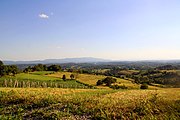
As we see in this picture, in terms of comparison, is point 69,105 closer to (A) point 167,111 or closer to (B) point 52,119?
(B) point 52,119


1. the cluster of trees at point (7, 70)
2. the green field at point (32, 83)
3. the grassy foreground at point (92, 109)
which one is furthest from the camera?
the cluster of trees at point (7, 70)

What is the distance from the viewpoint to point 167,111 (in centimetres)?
1042

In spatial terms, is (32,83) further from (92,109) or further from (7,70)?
(92,109)

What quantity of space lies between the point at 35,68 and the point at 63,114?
11279 cm

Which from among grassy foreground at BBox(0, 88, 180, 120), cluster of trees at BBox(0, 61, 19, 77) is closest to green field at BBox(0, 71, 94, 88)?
cluster of trees at BBox(0, 61, 19, 77)

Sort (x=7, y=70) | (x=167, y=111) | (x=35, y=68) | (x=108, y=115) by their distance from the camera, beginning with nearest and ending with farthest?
(x=167, y=111) → (x=108, y=115) → (x=7, y=70) → (x=35, y=68)

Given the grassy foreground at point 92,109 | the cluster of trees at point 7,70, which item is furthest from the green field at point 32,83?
the grassy foreground at point 92,109

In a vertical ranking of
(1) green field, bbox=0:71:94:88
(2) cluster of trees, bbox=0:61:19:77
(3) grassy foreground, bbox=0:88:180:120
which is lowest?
(1) green field, bbox=0:71:94:88

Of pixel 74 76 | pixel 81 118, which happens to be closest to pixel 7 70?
pixel 74 76

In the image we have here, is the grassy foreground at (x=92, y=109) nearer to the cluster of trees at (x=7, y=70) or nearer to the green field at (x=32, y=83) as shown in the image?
the green field at (x=32, y=83)

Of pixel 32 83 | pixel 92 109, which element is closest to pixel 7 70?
pixel 32 83

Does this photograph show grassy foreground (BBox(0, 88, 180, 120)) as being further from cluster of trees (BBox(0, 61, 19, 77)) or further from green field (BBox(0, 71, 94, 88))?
cluster of trees (BBox(0, 61, 19, 77))

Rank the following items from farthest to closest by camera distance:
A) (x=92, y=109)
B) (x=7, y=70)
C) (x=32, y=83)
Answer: (x=7, y=70)
(x=32, y=83)
(x=92, y=109)

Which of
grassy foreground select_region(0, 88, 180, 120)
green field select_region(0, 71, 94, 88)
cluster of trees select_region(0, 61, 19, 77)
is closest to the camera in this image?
grassy foreground select_region(0, 88, 180, 120)
